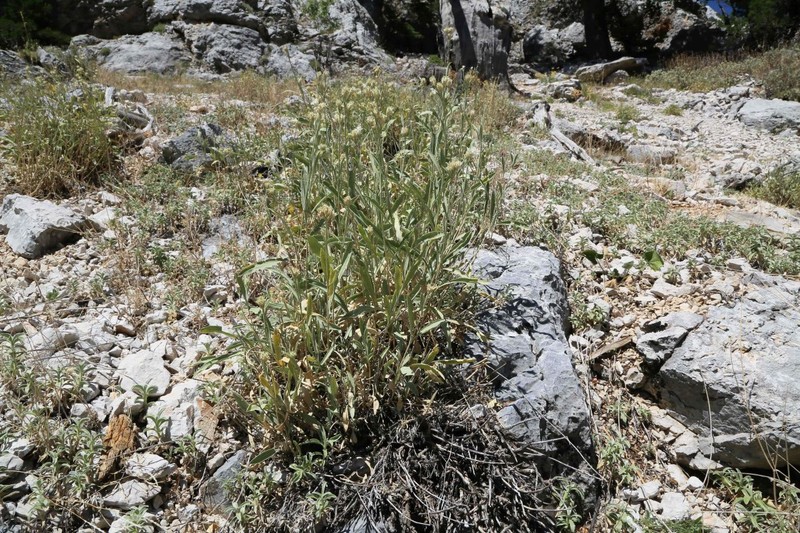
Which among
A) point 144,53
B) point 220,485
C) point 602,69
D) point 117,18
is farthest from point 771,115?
point 117,18

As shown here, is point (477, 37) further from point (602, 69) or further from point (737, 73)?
point (737, 73)

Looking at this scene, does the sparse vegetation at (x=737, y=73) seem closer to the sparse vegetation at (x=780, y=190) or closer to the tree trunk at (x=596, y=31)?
the tree trunk at (x=596, y=31)

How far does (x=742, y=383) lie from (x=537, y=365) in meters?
0.94

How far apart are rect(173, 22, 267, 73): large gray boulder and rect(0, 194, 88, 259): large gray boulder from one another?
388 inches

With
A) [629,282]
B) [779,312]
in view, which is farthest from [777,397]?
[629,282]

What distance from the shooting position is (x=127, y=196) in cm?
381

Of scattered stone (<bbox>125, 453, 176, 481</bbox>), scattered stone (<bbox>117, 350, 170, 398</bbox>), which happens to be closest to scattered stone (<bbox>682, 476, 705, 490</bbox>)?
scattered stone (<bbox>125, 453, 176, 481</bbox>)

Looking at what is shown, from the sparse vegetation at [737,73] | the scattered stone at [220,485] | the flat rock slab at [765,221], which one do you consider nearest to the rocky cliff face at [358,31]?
the sparse vegetation at [737,73]

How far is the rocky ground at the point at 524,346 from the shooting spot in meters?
1.96

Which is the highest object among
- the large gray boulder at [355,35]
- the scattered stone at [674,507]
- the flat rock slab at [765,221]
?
the large gray boulder at [355,35]

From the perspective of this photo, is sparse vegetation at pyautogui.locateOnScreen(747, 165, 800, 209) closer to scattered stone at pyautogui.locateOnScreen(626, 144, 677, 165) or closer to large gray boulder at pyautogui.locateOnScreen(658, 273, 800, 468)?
scattered stone at pyautogui.locateOnScreen(626, 144, 677, 165)

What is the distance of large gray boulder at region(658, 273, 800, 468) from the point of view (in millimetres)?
2133

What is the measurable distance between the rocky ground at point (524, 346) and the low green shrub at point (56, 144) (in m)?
Result: 0.20

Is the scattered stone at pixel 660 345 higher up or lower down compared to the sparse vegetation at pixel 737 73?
lower down
